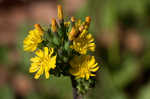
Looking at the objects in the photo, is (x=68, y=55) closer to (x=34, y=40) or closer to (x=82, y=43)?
(x=82, y=43)

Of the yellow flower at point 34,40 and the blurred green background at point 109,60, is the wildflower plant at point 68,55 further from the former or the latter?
the blurred green background at point 109,60

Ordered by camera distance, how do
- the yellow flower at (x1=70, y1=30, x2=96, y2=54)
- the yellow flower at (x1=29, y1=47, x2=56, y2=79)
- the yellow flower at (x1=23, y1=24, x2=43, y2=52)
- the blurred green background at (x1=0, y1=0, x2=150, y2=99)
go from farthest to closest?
the blurred green background at (x1=0, y1=0, x2=150, y2=99) → the yellow flower at (x1=23, y1=24, x2=43, y2=52) → the yellow flower at (x1=70, y1=30, x2=96, y2=54) → the yellow flower at (x1=29, y1=47, x2=56, y2=79)

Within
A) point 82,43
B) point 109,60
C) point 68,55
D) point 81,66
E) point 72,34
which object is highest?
point 72,34

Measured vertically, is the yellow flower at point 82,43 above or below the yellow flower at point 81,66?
above

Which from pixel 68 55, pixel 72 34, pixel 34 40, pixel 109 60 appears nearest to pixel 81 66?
pixel 68 55

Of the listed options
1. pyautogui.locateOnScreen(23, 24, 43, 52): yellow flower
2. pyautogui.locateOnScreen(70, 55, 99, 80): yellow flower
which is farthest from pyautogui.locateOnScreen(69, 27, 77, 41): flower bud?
pyautogui.locateOnScreen(23, 24, 43, 52): yellow flower

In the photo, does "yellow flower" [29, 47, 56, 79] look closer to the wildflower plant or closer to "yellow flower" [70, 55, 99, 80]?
the wildflower plant

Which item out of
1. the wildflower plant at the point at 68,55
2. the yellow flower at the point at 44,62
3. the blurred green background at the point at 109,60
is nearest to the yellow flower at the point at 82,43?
the wildflower plant at the point at 68,55
